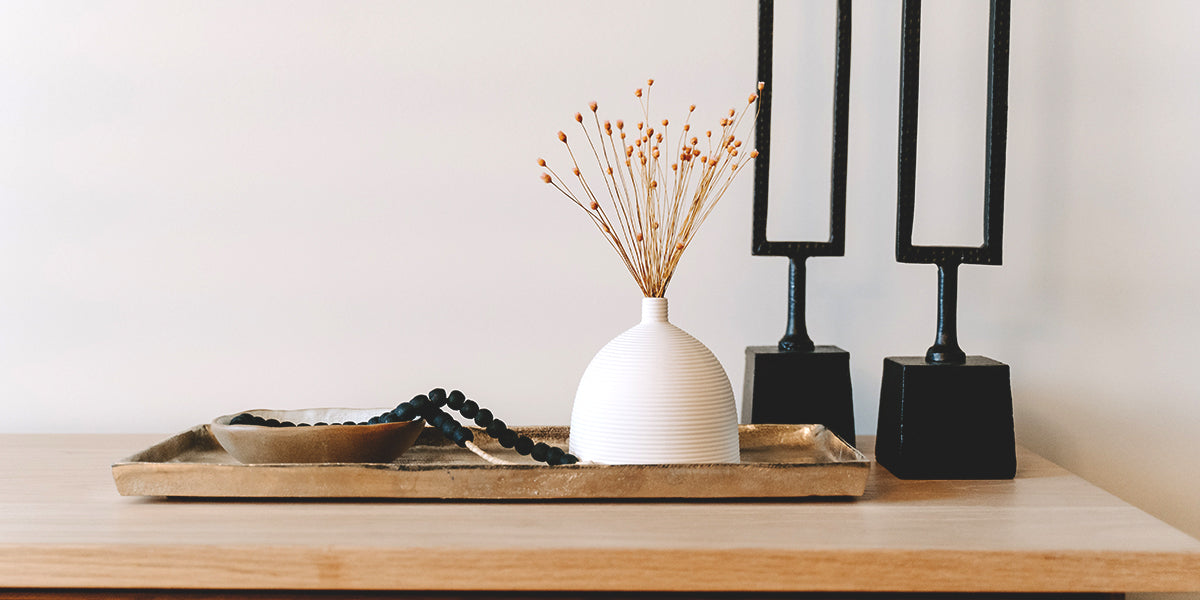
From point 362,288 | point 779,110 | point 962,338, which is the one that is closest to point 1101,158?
point 962,338

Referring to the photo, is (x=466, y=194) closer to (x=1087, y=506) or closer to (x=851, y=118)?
(x=851, y=118)

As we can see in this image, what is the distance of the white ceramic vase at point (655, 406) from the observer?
746 mm

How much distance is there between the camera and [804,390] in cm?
91

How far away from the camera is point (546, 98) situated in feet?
3.43

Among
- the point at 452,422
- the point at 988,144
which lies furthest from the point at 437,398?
the point at 988,144

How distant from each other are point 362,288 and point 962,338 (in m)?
0.73

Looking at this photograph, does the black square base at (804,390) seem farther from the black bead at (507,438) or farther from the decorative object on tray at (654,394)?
the black bead at (507,438)

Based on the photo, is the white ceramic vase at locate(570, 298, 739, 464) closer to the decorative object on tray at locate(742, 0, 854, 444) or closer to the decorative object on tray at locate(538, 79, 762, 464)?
the decorative object on tray at locate(538, 79, 762, 464)

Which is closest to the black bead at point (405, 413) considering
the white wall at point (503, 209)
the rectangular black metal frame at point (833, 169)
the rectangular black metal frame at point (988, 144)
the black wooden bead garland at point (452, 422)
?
the black wooden bead garland at point (452, 422)

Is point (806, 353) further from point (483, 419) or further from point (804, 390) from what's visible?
point (483, 419)

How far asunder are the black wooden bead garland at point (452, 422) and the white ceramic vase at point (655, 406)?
1.3 inches

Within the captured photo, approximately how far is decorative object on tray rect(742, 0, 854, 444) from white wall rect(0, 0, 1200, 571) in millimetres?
148

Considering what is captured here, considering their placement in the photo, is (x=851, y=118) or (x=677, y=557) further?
(x=851, y=118)

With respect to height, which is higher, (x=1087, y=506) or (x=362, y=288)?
(x=362, y=288)
